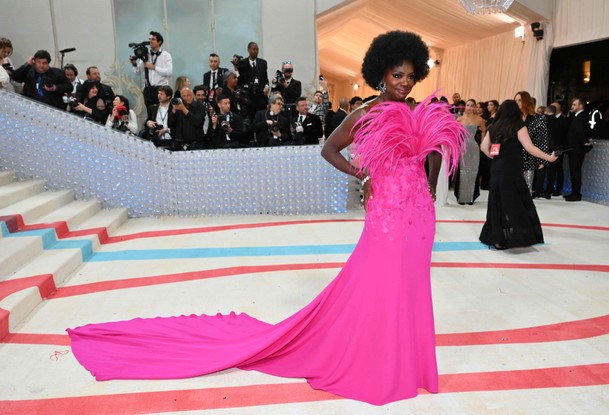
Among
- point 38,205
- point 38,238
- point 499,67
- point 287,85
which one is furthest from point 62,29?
point 499,67

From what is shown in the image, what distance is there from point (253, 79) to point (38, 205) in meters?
3.75

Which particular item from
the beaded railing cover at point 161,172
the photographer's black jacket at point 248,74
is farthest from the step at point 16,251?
the photographer's black jacket at point 248,74

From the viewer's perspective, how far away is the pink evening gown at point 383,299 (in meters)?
2.30

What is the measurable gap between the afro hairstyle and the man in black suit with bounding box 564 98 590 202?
6.43 m

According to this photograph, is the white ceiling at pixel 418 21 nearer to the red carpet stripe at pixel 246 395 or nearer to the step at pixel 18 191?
the step at pixel 18 191

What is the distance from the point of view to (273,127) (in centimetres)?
683

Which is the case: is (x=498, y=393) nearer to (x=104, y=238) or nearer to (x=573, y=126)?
(x=104, y=238)

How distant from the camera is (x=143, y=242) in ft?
17.8

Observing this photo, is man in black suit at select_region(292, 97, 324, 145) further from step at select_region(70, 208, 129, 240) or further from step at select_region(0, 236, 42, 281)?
step at select_region(0, 236, 42, 281)

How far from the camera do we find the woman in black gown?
4777 millimetres

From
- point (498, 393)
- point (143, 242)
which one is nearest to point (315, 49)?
point (143, 242)

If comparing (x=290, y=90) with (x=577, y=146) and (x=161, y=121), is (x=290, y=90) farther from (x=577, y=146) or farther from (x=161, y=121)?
(x=577, y=146)

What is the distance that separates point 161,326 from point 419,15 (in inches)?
458

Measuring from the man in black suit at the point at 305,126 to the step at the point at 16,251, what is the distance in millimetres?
3550
